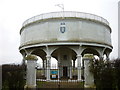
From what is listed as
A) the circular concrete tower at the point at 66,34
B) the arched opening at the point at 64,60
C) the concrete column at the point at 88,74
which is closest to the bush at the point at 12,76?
the concrete column at the point at 88,74

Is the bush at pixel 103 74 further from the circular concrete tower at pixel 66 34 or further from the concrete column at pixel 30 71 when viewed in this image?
the circular concrete tower at pixel 66 34

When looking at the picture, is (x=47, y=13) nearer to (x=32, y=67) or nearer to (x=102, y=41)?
(x=102, y=41)

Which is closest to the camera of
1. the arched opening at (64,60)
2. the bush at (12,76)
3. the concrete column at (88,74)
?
the bush at (12,76)

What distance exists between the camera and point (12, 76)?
12062mm

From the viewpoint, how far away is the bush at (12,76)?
39.5ft

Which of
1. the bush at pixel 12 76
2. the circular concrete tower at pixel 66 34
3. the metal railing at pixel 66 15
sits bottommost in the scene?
the bush at pixel 12 76

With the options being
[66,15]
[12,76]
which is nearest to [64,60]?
[66,15]

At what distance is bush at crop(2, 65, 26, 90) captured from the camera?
474 inches

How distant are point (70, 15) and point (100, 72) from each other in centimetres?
1282

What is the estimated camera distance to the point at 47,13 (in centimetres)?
2475

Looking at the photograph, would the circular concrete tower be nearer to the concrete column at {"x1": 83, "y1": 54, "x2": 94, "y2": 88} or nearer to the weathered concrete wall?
the weathered concrete wall

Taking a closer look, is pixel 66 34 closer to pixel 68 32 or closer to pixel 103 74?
pixel 68 32

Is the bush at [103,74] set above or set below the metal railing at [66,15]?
below

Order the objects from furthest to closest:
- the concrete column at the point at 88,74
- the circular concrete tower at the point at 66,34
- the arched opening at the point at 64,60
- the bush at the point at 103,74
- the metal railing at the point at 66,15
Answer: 1. the arched opening at the point at 64,60
2. the metal railing at the point at 66,15
3. the circular concrete tower at the point at 66,34
4. the concrete column at the point at 88,74
5. the bush at the point at 103,74
